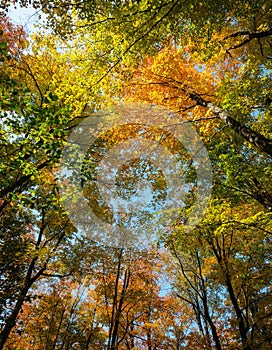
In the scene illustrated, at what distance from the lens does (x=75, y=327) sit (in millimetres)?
14578

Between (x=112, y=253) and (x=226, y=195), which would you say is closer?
(x=226, y=195)

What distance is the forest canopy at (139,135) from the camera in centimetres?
453

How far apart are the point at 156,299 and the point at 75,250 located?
17.5ft

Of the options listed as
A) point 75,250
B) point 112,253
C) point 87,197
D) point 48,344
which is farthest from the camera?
point 48,344

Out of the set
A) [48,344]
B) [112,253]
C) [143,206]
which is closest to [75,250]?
[112,253]

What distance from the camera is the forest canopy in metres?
4.53

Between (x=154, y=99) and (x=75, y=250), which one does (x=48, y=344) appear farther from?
(x=154, y=99)

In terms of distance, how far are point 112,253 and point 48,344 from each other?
324 inches

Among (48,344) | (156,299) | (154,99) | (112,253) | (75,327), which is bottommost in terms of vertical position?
(48,344)

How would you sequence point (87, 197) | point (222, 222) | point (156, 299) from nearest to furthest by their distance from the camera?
1. point (222, 222)
2. point (87, 197)
3. point (156, 299)

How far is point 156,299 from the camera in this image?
12.3 metres

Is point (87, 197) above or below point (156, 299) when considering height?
above

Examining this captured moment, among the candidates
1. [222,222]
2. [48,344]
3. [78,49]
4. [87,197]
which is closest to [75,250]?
[87,197]

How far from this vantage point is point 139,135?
682 centimetres
